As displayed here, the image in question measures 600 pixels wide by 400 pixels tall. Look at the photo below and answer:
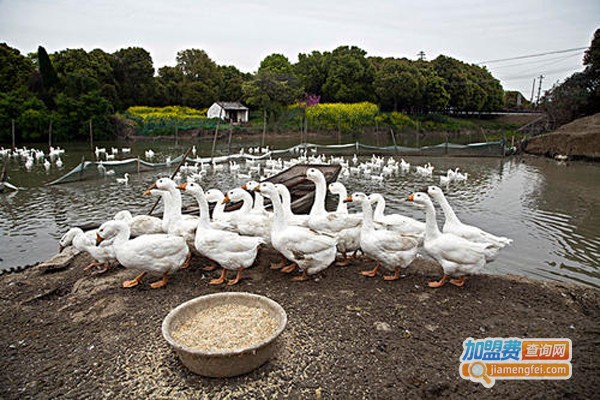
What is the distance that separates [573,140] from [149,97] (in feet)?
151

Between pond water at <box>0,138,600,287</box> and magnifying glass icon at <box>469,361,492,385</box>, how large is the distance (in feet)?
13.5

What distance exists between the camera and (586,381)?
3238mm

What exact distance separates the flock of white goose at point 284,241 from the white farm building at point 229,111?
1603 inches

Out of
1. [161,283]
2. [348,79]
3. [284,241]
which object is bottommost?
[161,283]

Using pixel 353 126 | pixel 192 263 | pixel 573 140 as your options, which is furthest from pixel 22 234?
pixel 353 126

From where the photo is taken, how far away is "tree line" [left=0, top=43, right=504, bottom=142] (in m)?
33.5

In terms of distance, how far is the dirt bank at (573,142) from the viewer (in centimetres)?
2395

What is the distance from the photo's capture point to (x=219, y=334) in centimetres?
368

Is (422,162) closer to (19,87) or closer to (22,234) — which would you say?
(22,234)

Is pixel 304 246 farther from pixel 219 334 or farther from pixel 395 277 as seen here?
pixel 219 334

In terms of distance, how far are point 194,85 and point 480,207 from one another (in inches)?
1857

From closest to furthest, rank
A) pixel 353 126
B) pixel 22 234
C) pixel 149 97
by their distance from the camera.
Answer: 1. pixel 22 234
2. pixel 353 126
3. pixel 149 97

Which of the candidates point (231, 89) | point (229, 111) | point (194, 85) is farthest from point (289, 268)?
point (231, 89)

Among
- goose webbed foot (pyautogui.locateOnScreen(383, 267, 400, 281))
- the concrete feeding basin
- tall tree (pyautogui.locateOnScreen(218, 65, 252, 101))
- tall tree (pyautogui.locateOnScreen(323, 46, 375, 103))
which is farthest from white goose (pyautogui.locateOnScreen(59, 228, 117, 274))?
tall tree (pyautogui.locateOnScreen(218, 65, 252, 101))
